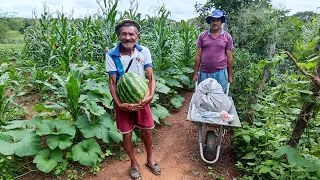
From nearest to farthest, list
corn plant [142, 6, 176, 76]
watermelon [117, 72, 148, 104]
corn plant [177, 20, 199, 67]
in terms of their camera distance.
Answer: watermelon [117, 72, 148, 104], corn plant [142, 6, 176, 76], corn plant [177, 20, 199, 67]

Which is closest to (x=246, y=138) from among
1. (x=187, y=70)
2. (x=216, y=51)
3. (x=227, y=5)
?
(x=216, y=51)

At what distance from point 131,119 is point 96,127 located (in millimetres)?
714

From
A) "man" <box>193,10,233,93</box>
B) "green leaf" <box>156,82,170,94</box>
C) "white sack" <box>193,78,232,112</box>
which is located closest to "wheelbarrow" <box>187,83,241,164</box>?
"white sack" <box>193,78,232,112</box>

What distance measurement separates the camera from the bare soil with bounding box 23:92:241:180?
303cm

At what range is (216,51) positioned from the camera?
378cm

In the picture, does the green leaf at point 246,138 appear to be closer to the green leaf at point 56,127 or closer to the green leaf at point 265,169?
the green leaf at point 265,169

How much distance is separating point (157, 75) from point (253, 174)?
9.83 feet

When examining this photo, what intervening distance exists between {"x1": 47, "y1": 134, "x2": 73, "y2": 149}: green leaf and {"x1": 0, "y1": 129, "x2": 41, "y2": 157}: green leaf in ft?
0.53

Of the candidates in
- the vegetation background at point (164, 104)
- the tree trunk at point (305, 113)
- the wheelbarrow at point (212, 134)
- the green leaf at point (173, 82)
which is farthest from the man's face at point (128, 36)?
the green leaf at point (173, 82)

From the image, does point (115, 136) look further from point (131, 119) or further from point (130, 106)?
point (130, 106)

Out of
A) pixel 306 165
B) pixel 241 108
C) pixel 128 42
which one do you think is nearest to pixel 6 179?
pixel 128 42

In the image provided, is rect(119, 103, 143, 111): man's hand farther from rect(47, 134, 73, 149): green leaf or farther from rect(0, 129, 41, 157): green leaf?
rect(0, 129, 41, 157): green leaf

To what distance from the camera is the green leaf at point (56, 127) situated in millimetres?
2855

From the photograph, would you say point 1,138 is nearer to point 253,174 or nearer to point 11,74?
point 11,74
